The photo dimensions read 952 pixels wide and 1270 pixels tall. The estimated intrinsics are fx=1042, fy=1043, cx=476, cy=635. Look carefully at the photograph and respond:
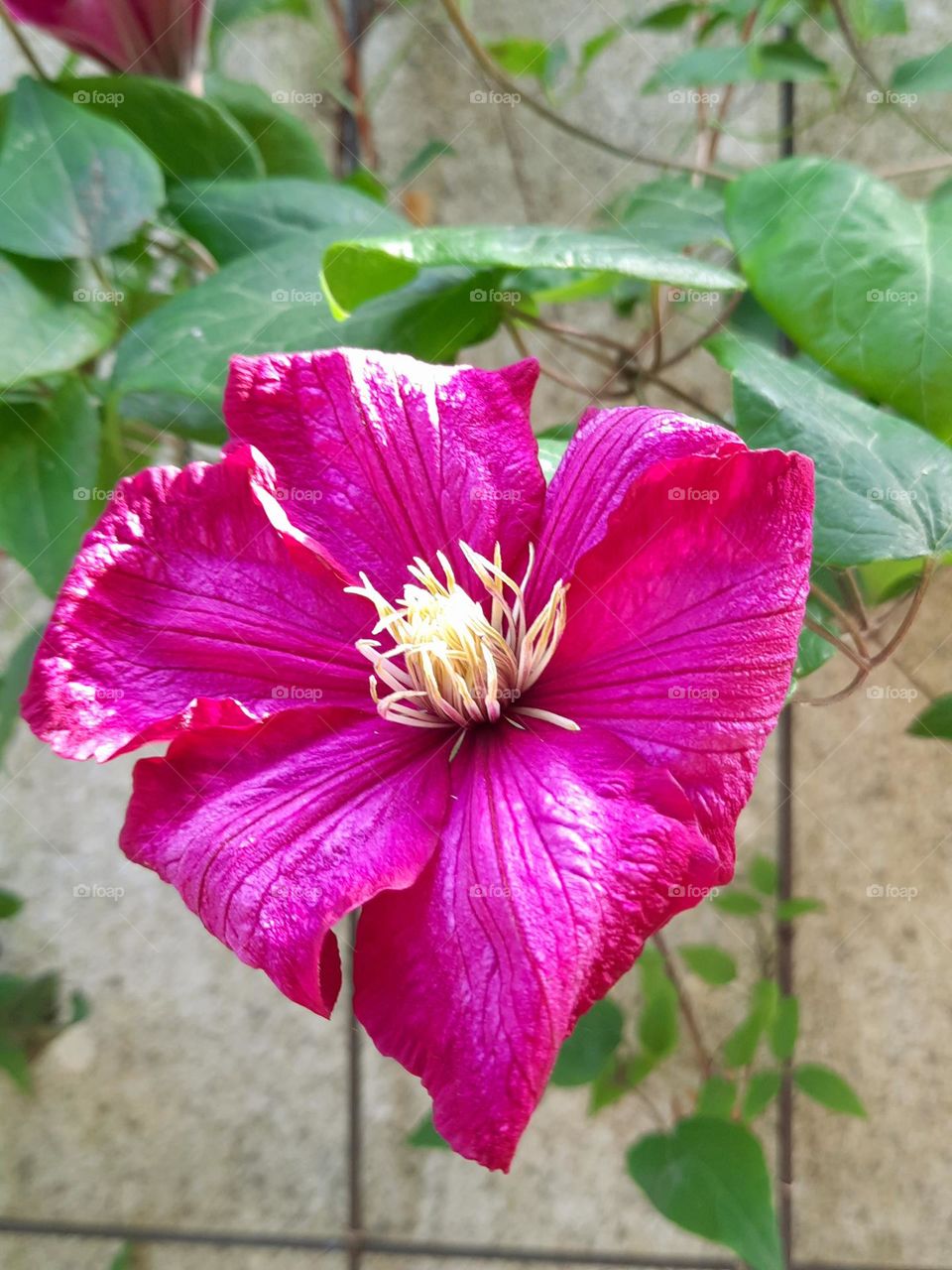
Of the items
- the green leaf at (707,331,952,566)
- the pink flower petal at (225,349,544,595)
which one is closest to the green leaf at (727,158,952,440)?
the green leaf at (707,331,952,566)

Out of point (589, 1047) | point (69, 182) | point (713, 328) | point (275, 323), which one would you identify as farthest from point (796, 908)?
point (69, 182)

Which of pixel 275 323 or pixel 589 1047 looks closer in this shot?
pixel 275 323

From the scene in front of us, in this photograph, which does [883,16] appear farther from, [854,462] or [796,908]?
[796,908]

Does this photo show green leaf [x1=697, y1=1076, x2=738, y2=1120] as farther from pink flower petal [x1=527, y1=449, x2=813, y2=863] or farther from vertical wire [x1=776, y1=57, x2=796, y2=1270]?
pink flower petal [x1=527, y1=449, x2=813, y2=863]

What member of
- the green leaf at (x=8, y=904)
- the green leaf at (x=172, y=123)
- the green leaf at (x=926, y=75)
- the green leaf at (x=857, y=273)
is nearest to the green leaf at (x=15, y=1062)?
the green leaf at (x=8, y=904)

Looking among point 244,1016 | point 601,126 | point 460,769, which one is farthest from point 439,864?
point 601,126

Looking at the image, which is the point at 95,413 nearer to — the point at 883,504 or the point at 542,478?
the point at 542,478
